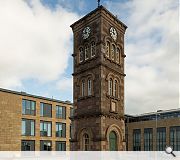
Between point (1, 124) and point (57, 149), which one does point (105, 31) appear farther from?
point (57, 149)

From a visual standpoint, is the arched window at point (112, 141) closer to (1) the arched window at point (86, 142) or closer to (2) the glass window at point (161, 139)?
(1) the arched window at point (86, 142)

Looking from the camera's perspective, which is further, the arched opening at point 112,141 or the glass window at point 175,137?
the glass window at point 175,137

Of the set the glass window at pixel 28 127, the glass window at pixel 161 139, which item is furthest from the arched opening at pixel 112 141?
the glass window at pixel 161 139

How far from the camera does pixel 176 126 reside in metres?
54.7

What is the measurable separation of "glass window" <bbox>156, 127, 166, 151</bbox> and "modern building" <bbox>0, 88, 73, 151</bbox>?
19.0 metres

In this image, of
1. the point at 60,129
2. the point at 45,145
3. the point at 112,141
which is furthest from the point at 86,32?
the point at 60,129

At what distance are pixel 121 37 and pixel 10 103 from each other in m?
28.7

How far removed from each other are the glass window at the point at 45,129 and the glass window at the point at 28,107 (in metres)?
3.18

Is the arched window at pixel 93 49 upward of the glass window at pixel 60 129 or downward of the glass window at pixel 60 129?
upward

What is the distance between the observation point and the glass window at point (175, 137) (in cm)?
5431

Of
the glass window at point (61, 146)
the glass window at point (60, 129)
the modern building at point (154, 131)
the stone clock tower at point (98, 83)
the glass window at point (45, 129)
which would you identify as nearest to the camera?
the stone clock tower at point (98, 83)

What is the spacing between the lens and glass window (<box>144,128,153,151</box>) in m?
59.4

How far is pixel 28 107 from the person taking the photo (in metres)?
53.2

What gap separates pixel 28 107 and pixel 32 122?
3090 millimetres
